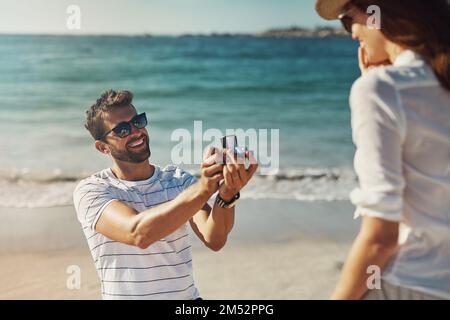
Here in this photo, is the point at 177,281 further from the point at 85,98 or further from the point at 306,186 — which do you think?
the point at 85,98

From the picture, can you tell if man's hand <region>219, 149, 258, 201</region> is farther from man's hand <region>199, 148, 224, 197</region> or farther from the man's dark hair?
the man's dark hair

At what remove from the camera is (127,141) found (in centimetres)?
299

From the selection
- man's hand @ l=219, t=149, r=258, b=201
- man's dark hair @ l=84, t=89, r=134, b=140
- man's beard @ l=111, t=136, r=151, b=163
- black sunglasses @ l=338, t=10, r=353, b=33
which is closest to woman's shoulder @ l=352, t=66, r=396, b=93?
black sunglasses @ l=338, t=10, r=353, b=33

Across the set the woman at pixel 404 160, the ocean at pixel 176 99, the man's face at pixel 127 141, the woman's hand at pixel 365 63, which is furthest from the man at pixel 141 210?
the ocean at pixel 176 99

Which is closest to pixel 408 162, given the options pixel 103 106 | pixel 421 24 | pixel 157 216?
pixel 421 24

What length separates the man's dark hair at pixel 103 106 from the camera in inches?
120

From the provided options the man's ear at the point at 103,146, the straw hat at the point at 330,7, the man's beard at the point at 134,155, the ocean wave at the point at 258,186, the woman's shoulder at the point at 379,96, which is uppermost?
the straw hat at the point at 330,7

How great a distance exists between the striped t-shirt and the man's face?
0.51 feet

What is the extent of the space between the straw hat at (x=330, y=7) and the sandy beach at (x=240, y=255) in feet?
12.3

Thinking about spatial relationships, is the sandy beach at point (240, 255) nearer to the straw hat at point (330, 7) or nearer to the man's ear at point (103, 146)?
the man's ear at point (103, 146)

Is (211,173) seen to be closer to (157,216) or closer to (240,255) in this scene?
(157,216)

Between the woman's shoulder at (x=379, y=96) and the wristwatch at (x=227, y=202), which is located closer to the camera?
the woman's shoulder at (x=379, y=96)
